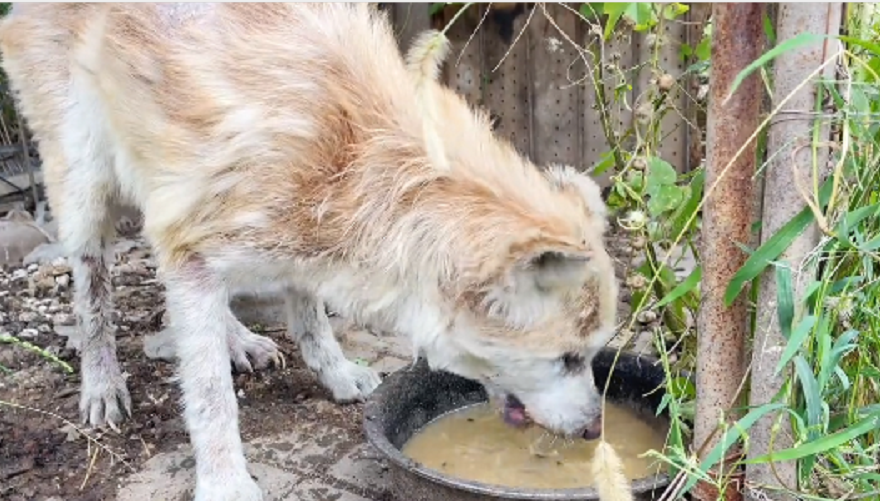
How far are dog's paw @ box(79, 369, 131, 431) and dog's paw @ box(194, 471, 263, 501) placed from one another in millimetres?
844

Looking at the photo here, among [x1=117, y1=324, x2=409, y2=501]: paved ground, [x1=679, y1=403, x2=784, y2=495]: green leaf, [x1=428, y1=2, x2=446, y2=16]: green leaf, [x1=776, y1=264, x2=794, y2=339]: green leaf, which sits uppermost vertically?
[x1=428, y1=2, x2=446, y2=16]: green leaf

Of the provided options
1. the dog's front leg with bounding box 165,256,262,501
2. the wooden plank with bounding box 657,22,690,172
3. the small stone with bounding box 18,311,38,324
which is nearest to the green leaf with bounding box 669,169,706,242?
the dog's front leg with bounding box 165,256,262,501

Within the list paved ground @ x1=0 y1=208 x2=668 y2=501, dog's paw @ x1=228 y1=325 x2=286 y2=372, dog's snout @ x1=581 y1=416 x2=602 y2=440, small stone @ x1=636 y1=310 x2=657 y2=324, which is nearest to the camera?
dog's snout @ x1=581 y1=416 x2=602 y2=440

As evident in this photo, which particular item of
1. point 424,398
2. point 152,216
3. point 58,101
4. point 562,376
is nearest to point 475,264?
point 562,376

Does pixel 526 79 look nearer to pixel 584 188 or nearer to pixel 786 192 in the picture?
pixel 584 188

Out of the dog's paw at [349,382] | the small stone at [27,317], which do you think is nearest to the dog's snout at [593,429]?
the dog's paw at [349,382]

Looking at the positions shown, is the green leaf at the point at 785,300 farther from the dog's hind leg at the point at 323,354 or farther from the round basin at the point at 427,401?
the dog's hind leg at the point at 323,354

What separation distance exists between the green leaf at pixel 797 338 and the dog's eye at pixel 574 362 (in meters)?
0.87

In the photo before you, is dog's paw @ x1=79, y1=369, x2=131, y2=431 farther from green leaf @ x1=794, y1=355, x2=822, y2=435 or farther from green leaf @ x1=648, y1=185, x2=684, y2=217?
green leaf @ x1=794, y1=355, x2=822, y2=435

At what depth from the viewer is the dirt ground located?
11.5 ft

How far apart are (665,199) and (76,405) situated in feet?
8.32

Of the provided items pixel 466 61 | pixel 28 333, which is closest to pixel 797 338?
pixel 28 333

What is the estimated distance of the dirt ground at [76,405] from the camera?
3.50 m

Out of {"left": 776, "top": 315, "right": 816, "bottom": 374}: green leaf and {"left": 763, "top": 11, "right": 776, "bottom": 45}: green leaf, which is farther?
{"left": 763, "top": 11, "right": 776, "bottom": 45}: green leaf
